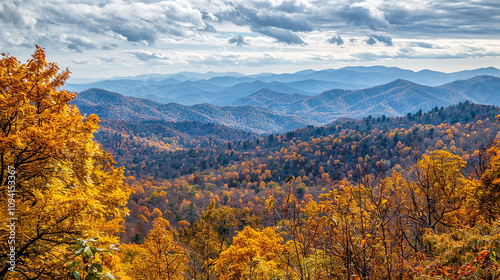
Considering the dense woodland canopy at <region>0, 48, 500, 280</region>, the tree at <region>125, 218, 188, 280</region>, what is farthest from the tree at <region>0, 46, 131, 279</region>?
the tree at <region>125, 218, 188, 280</region>

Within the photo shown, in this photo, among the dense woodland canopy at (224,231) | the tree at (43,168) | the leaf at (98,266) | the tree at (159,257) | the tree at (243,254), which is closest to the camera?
the leaf at (98,266)

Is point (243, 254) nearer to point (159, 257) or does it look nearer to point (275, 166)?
point (159, 257)

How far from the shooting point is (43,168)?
28.0 ft

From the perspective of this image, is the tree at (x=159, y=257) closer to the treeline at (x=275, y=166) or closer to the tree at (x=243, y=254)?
the tree at (x=243, y=254)

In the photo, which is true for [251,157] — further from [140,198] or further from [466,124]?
[466,124]

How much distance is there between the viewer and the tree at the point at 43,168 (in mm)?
6941

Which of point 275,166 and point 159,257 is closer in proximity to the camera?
point 159,257

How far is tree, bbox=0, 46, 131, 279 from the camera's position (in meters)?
6.94

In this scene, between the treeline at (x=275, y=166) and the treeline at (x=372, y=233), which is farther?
the treeline at (x=275, y=166)

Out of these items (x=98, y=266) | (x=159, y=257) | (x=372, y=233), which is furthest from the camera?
(x=159, y=257)

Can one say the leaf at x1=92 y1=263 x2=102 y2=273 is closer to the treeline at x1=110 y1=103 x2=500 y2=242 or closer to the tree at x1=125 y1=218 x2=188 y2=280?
the tree at x1=125 y1=218 x2=188 y2=280

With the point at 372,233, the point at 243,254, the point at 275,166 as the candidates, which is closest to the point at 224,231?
the point at 243,254

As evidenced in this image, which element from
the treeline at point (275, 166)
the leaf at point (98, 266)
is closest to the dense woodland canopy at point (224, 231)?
the leaf at point (98, 266)

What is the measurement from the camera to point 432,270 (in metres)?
5.62
